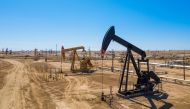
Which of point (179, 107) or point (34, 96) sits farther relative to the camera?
point (34, 96)

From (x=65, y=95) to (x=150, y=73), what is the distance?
6107mm

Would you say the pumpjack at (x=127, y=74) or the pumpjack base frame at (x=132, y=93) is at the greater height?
the pumpjack at (x=127, y=74)

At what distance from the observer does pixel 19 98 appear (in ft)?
45.2

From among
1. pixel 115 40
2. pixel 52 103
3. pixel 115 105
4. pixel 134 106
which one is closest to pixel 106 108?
pixel 115 105

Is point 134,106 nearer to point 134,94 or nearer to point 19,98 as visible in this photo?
point 134,94

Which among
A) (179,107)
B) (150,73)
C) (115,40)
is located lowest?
(179,107)

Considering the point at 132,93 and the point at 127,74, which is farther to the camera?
the point at 132,93

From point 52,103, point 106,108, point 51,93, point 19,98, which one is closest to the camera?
point 106,108

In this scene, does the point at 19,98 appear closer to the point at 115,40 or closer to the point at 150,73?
the point at 115,40

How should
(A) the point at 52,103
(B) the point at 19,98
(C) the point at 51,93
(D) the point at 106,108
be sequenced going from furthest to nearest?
1. (C) the point at 51,93
2. (B) the point at 19,98
3. (A) the point at 52,103
4. (D) the point at 106,108

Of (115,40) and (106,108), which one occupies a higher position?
(115,40)

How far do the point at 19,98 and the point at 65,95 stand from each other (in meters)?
2.82

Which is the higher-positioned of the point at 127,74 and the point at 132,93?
the point at 127,74

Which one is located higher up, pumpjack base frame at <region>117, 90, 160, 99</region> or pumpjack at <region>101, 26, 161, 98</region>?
pumpjack at <region>101, 26, 161, 98</region>
